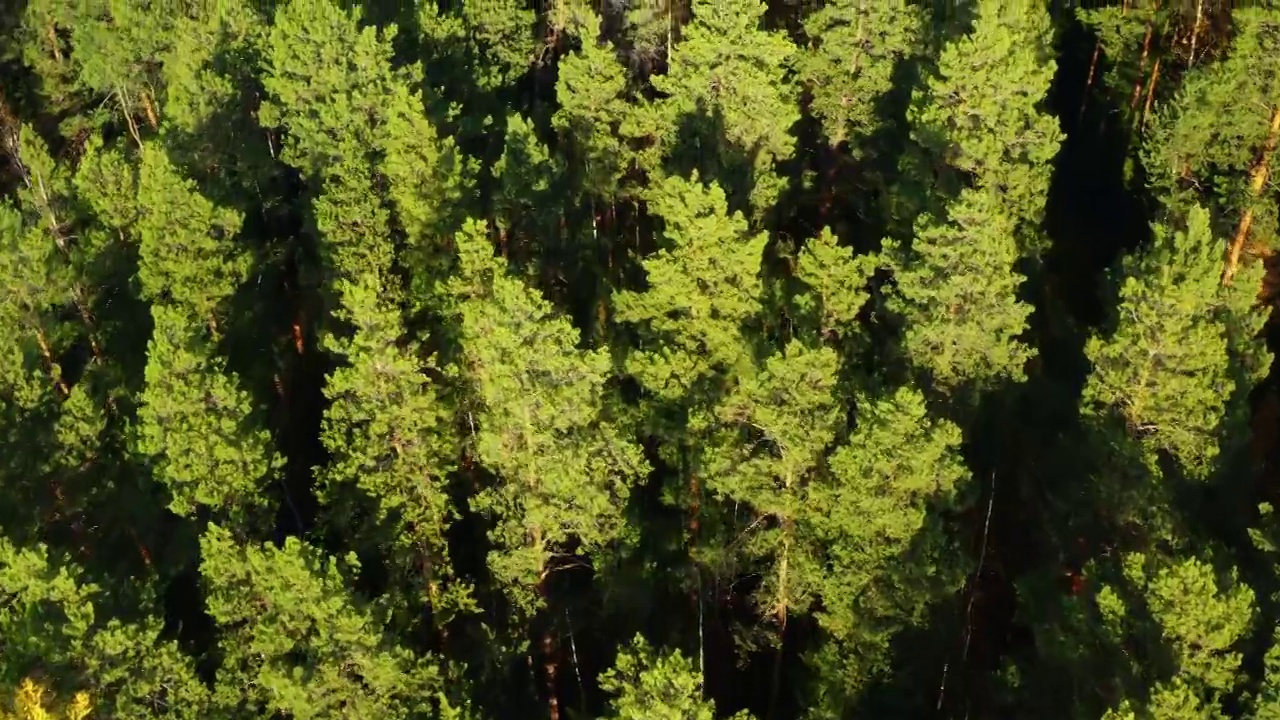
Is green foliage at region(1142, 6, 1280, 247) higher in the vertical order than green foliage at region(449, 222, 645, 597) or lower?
higher

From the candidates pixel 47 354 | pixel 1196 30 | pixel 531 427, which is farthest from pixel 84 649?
pixel 1196 30

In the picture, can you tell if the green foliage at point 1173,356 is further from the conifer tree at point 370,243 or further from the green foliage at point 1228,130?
the conifer tree at point 370,243

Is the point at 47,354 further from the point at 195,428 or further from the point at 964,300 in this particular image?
the point at 964,300

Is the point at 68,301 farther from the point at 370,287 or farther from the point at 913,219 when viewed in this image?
the point at 913,219

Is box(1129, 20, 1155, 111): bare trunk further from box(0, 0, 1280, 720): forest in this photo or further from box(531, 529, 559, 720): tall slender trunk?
box(531, 529, 559, 720): tall slender trunk

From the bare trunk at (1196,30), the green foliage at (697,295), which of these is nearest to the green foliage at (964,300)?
the green foliage at (697,295)

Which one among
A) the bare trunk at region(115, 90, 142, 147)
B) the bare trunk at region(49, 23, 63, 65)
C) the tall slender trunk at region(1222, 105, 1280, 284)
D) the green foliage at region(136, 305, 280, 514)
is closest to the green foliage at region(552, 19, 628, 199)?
the green foliage at region(136, 305, 280, 514)

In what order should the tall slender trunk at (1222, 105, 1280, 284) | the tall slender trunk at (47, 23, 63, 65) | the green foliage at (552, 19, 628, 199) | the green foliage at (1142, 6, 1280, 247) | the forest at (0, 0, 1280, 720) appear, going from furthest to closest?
the tall slender trunk at (47, 23, 63, 65) < the tall slender trunk at (1222, 105, 1280, 284) < the green foliage at (552, 19, 628, 199) < the green foliage at (1142, 6, 1280, 247) < the forest at (0, 0, 1280, 720)

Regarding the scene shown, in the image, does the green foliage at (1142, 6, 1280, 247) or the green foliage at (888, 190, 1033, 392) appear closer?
the green foliage at (888, 190, 1033, 392)
